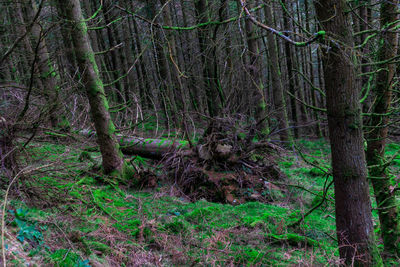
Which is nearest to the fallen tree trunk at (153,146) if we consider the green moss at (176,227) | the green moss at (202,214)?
the green moss at (202,214)

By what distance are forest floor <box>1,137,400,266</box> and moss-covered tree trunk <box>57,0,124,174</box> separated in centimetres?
49

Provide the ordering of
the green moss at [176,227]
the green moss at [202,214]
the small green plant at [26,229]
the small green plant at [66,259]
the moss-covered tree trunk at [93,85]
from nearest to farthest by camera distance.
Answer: the small green plant at [66,259], the small green plant at [26,229], the green moss at [176,227], the green moss at [202,214], the moss-covered tree trunk at [93,85]

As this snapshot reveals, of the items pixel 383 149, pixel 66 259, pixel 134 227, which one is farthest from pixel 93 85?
pixel 383 149

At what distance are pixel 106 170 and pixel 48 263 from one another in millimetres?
3501

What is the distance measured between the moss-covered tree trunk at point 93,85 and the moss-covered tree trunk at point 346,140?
394 centimetres

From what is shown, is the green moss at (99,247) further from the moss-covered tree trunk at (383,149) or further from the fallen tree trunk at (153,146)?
the fallen tree trunk at (153,146)

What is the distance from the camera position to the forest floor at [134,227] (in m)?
2.67

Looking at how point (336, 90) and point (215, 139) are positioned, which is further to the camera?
point (215, 139)

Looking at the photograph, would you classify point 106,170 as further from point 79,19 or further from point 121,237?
point 79,19

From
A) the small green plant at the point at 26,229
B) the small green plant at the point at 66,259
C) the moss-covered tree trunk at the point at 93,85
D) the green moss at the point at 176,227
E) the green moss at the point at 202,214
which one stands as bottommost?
the green moss at the point at 202,214

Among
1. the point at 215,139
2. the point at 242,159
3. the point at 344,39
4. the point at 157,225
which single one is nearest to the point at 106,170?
the point at 157,225

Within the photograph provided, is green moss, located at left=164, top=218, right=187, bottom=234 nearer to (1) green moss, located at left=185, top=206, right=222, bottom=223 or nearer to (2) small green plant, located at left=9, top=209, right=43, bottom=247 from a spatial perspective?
(1) green moss, located at left=185, top=206, right=222, bottom=223

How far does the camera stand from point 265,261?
11.4 ft

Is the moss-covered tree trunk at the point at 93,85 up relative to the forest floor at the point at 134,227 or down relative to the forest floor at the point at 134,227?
up
